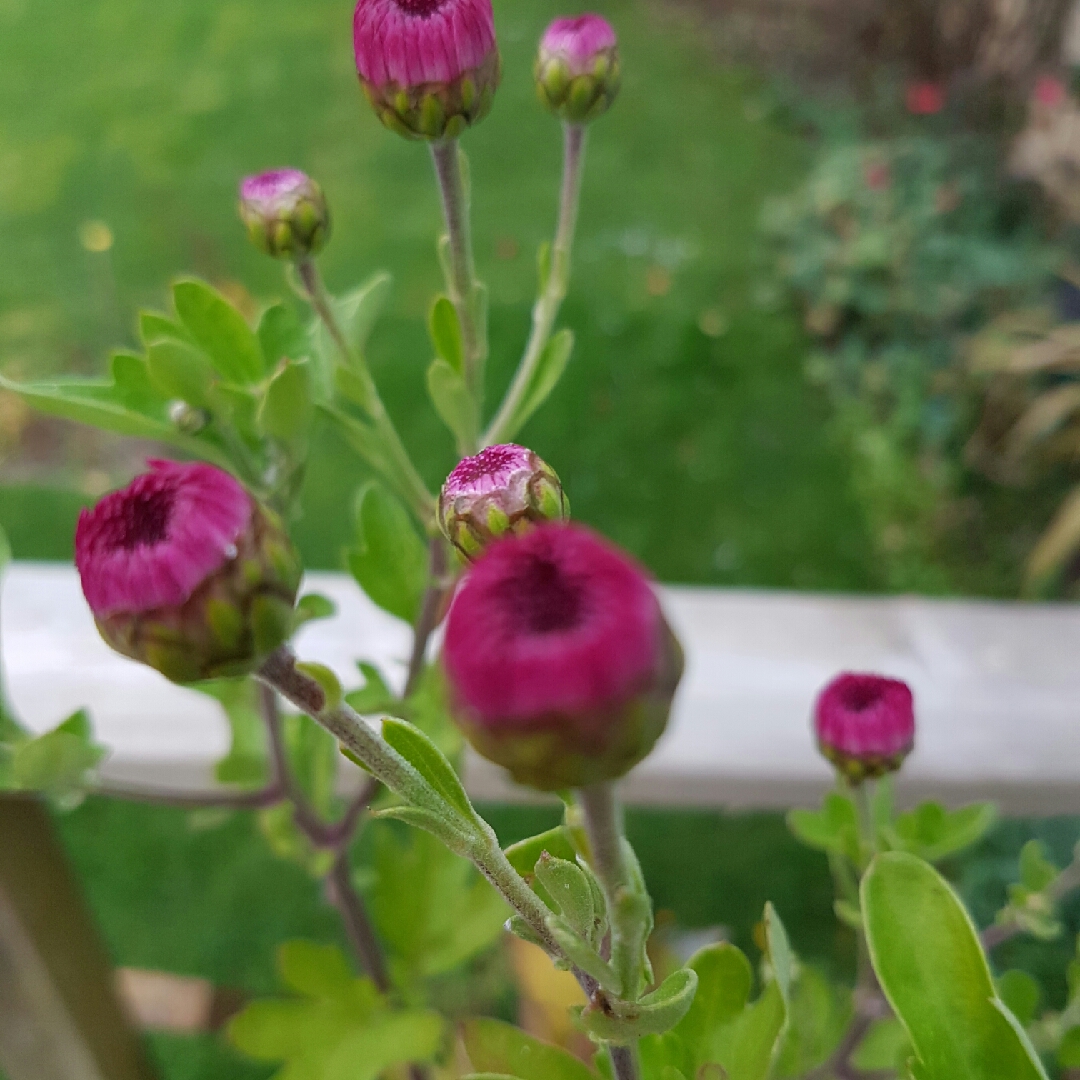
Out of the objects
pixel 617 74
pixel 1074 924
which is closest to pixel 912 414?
pixel 1074 924

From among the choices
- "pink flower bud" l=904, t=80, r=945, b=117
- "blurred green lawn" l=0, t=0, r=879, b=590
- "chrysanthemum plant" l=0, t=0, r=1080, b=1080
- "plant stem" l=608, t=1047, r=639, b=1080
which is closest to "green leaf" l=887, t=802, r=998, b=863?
"chrysanthemum plant" l=0, t=0, r=1080, b=1080

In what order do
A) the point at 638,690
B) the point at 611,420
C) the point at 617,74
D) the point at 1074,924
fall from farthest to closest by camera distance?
the point at 611,420, the point at 1074,924, the point at 617,74, the point at 638,690

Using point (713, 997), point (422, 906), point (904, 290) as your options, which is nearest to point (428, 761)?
point (713, 997)

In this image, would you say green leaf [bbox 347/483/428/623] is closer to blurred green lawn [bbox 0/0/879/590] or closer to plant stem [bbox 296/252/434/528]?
plant stem [bbox 296/252/434/528]

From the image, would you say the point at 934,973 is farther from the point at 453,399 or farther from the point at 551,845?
the point at 453,399

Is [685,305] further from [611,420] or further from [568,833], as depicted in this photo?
[568,833]
